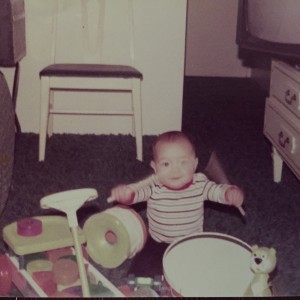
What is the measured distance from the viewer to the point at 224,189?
91 cm

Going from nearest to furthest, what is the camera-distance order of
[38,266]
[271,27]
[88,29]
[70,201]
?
[70,201] → [38,266] → [271,27] → [88,29]

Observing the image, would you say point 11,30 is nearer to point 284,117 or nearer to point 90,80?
point 90,80

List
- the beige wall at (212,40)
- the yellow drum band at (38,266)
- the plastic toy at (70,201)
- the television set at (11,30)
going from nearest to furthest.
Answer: the plastic toy at (70,201) → the yellow drum band at (38,266) → the television set at (11,30) → the beige wall at (212,40)

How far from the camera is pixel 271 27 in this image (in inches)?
48.1

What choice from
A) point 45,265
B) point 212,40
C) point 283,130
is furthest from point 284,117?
point 212,40

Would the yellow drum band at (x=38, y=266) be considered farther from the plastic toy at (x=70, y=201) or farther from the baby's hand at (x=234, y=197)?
the baby's hand at (x=234, y=197)

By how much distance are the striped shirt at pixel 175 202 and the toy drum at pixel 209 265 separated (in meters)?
0.11

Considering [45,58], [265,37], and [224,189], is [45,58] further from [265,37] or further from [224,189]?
[224,189]

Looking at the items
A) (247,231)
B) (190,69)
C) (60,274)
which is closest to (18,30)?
(247,231)

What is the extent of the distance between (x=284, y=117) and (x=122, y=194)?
20.9 inches

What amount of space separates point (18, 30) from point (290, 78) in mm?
752

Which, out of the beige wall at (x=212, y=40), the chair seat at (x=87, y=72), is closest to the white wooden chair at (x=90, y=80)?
the chair seat at (x=87, y=72)

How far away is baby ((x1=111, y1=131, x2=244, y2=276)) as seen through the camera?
906 mm

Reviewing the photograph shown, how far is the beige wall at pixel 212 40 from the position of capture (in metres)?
2.70
